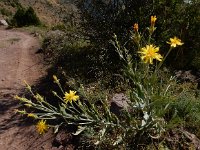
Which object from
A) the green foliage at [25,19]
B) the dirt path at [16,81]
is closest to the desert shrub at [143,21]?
the dirt path at [16,81]

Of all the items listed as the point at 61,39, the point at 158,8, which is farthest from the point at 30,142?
the point at 61,39

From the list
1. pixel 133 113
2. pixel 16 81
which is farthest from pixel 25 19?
pixel 133 113

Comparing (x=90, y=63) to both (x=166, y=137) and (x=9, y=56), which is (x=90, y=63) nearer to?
(x=166, y=137)

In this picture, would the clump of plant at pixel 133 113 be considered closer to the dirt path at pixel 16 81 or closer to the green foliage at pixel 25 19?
the dirt path at pixel 16 81

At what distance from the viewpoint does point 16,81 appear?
→ 9.38 meters

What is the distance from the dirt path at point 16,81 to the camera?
6.13m

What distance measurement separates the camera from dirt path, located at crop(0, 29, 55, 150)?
6.13 meters

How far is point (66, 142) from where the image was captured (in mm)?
5574

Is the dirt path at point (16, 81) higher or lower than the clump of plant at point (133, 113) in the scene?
lower

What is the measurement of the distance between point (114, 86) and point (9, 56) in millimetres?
6618

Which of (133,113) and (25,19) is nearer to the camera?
(133,113)

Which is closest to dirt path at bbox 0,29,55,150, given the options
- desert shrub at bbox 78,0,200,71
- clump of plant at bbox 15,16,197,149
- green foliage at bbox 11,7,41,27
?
clump of plant at bbox 15,16,197,149

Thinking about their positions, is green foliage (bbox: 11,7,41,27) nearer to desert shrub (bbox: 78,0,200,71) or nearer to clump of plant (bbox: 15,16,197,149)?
desert shrub (bbox: 78,0,200,71)

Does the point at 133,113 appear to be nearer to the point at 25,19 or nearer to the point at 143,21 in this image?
the point at 143,21
